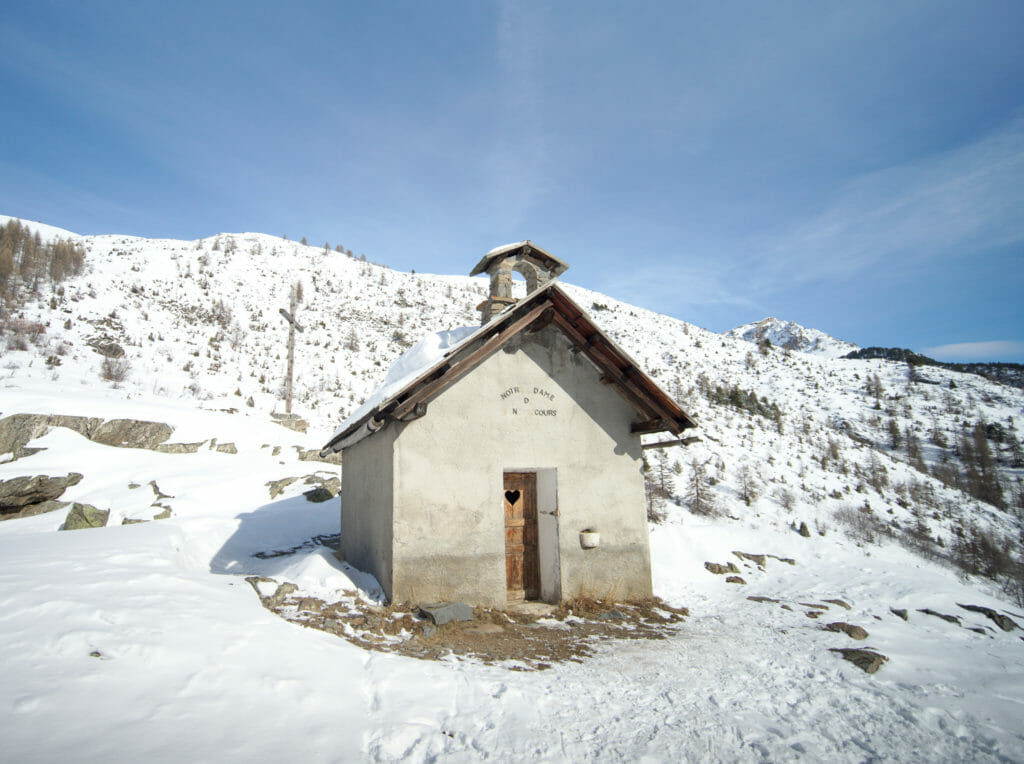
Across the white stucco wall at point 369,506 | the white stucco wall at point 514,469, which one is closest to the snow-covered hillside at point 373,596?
the white stucco wall at point 369,506

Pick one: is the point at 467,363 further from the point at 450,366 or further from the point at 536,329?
the point at 536,329

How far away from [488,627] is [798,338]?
165586 mm

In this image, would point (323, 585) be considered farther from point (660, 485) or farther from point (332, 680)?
point (660, 485)

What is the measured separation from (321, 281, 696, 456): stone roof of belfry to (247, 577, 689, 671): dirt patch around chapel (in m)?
2.72

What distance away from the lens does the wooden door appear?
31.6 feet

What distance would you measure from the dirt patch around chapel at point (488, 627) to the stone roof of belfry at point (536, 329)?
107 inches

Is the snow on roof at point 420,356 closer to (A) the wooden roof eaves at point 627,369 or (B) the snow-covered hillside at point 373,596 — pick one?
(A) the wooden roof eaves at point 627,369

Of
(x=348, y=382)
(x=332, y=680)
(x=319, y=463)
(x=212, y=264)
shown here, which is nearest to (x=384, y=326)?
(x=348, y=382)

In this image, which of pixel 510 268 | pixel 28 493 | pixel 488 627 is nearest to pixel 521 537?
pixel 488 627

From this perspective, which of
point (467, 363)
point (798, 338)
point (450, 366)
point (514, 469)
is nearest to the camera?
point (450, 366)

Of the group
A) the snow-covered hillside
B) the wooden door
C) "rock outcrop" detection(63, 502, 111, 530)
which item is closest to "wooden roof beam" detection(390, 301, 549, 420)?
the wooden door

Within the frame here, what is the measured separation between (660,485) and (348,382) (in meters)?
20.0

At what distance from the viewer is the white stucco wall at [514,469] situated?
27.2 ft

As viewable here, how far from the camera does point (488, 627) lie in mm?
7668
